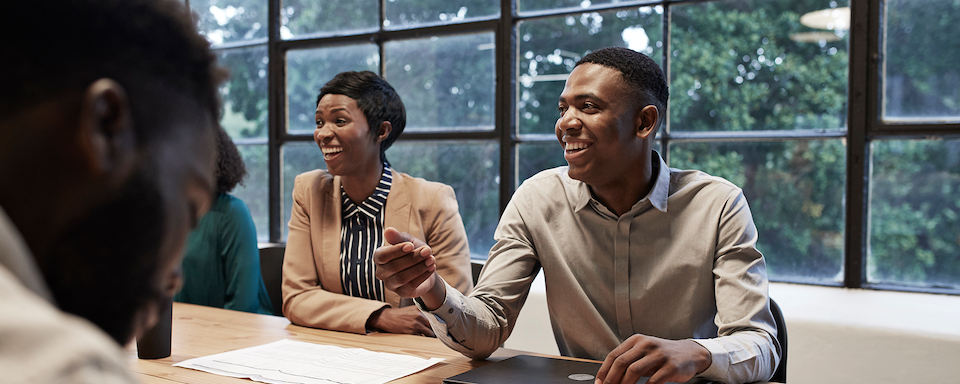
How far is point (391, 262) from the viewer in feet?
4.21

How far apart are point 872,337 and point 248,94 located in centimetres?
345

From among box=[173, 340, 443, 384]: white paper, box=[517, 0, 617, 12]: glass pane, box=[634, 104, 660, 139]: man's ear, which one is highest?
box=[517, 0, 617, 12]: glass pane

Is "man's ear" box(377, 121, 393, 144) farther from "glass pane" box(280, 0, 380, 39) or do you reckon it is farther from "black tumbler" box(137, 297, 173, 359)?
"glass pane" box(280, 0, 380, 39)

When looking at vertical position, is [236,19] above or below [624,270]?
above

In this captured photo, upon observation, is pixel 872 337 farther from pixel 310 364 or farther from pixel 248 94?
pixel 248 94

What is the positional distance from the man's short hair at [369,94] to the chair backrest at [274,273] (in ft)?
1.86

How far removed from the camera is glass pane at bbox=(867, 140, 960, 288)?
2496 millimetres

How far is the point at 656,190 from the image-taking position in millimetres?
1615

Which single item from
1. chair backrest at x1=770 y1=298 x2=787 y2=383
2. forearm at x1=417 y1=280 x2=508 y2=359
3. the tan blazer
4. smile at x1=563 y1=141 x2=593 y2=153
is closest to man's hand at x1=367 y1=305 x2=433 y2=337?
the tan blazer

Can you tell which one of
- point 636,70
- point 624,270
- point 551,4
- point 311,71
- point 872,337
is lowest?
point 872,337

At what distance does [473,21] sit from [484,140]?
0.59m

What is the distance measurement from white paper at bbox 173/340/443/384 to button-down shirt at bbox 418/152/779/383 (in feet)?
0.43

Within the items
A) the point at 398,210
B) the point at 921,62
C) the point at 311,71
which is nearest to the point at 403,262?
the point at 398,210

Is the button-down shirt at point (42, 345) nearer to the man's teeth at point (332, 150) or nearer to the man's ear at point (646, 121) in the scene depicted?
the man's ear at point (646, 121)
